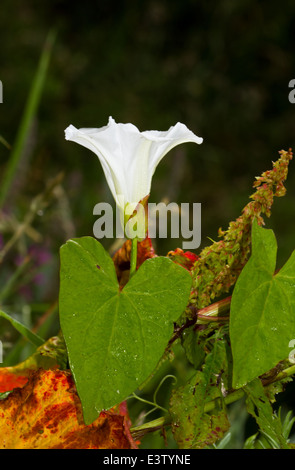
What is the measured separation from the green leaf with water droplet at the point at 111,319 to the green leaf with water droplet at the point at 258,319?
0.01 meters

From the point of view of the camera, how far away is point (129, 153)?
179mm

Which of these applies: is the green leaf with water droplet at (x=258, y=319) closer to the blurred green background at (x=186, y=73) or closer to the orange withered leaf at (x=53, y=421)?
the orange withered leaf at (x=53, y=421)

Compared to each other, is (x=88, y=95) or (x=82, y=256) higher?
(x=88, y=95)

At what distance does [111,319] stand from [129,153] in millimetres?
48

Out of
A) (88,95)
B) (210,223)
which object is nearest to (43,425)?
(210,223)

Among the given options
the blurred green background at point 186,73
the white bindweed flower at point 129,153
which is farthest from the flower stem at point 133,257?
the blurred green background at point 186,73

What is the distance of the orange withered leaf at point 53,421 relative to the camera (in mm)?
163

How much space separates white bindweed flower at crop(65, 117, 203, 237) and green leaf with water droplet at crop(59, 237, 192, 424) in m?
0.02

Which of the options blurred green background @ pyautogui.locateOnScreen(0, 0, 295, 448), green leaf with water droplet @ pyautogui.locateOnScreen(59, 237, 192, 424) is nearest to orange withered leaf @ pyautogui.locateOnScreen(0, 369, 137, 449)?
green leaf with water droplet @ pyautogui.locateOnScreen(59, 237, 192, 424)

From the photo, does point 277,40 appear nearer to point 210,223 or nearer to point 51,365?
point 210,223

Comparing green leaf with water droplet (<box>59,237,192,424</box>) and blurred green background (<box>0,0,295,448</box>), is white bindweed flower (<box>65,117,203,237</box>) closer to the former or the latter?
green leaf with water droplet (<box>59,237,192,424</box>)

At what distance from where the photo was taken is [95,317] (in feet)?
0.52
